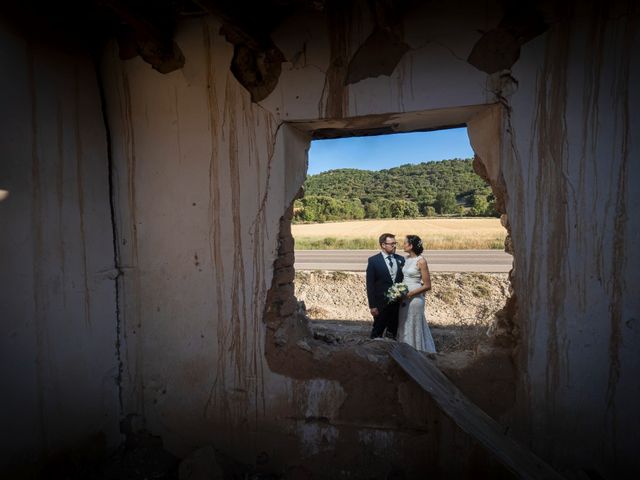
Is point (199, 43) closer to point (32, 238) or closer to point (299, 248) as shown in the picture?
point (32, 238)

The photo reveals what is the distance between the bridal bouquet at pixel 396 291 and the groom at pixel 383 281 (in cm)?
5

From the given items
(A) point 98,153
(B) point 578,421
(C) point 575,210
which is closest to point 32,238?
(A) point 98,153

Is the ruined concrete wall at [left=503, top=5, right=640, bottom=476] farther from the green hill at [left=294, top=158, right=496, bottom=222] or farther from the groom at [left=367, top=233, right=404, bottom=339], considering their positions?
the green hill at [left=294, top=158, right=496, bottom=222]

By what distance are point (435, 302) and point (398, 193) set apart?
160ft

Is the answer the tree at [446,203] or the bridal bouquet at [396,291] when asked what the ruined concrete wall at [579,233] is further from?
the tree at [446,203]

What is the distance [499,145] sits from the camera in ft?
6.61

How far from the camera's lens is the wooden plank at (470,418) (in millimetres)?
1672

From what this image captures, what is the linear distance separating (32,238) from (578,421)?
10.1 feet

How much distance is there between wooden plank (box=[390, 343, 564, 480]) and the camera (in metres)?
1.67

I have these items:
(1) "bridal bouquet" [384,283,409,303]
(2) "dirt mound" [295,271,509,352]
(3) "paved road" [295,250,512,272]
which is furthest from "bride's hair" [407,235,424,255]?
(3) "paved road" [295,250,512,272]

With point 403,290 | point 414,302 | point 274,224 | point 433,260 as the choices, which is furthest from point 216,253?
point 433,260

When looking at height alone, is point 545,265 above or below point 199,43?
below

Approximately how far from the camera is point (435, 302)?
8180 mm

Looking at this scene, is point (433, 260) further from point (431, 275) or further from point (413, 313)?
point (413, 313)
